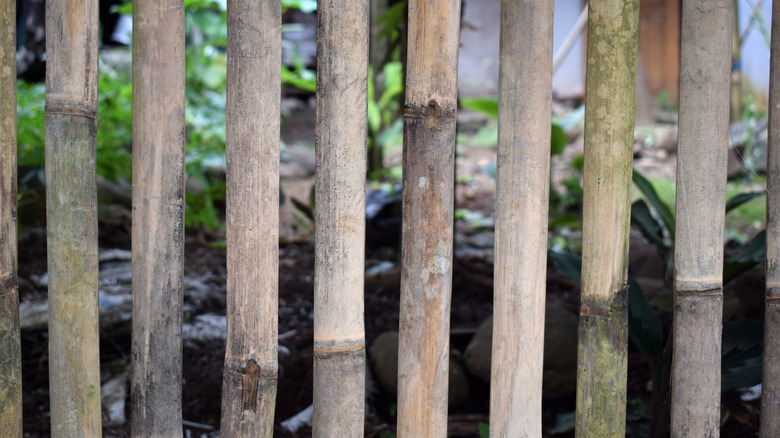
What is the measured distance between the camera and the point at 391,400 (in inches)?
72.6

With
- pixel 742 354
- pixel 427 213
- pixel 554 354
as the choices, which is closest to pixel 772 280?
pixel 742 354

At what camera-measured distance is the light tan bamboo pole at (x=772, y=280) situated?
1055mm

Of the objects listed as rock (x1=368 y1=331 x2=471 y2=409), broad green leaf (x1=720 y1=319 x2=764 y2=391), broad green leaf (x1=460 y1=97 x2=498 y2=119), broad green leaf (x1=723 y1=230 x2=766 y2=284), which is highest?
broad green leaf (x1=460 y1=97 x2=498 y2=119)

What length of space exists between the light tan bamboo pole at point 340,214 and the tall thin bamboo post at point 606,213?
37 cm

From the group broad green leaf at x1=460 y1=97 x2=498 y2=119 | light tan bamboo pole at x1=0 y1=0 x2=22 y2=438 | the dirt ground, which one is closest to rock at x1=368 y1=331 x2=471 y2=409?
the dirt ground

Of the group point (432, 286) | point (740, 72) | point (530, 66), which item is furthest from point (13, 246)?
point (740, 72)

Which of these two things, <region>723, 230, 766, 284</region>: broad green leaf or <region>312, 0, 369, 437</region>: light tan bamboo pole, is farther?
<region>723, 230, 766, 284</region>: broad green leaf

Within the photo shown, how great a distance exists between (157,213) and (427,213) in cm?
45

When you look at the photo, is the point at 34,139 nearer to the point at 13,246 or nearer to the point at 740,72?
the point at 13,246

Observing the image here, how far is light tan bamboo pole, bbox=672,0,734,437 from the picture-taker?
1.02 m

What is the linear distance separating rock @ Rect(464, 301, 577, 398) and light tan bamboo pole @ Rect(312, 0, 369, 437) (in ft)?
2.74

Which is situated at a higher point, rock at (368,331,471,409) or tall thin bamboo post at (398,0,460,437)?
tall thin bamboo post at (398,0,460,437)

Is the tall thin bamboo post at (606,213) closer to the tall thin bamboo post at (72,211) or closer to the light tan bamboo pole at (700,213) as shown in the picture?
the light tan bamboo pole at (700,213)

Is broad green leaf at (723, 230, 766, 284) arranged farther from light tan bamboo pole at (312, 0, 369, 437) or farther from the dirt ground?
light tan bamboo pole at (312, 0, 369, 437)
